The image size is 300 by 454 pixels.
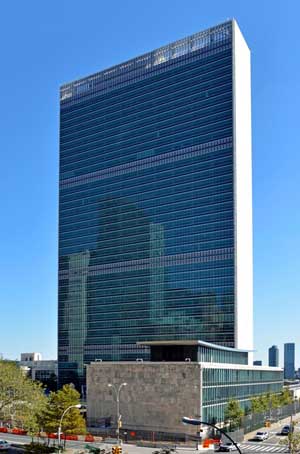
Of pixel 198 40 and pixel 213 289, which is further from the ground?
pixel 198 40

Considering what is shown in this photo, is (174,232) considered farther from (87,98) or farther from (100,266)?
(87,98)

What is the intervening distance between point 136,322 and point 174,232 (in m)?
28.6

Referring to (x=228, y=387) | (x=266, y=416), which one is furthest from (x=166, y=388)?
(x=266, y=416)

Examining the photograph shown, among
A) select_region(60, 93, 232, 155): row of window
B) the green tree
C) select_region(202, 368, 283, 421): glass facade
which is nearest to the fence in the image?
the green tree

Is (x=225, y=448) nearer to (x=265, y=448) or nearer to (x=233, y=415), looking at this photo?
(x=265, y=448)

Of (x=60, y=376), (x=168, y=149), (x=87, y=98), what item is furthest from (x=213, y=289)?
(x=87, y=98)

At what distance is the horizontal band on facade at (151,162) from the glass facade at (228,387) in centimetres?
5758

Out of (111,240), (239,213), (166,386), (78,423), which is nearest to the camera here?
(78,423)

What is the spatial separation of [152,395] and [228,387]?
1748 cm

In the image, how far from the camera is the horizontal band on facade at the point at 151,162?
15662cm

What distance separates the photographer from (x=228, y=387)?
101000 mm

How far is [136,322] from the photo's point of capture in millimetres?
171750

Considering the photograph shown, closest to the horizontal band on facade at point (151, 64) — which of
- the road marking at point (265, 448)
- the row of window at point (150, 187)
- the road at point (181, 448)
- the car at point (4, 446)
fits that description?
the row of window at point (150, 187)

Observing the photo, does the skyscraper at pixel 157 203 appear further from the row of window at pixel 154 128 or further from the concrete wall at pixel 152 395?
the concrete wall at pixel 152 395
